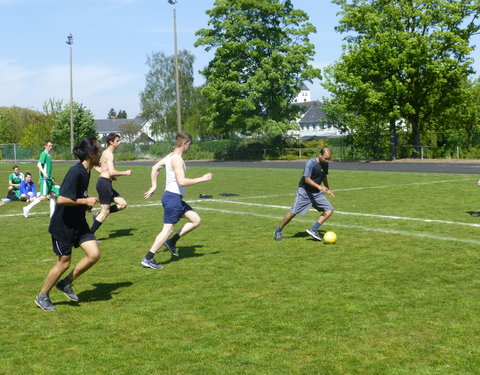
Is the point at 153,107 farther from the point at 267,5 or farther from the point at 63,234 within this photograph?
the point at 63,234

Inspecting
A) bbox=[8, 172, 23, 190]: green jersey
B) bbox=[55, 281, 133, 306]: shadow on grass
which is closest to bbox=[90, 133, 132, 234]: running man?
bbox=[55, 281, 133, 306]: shadow on grass

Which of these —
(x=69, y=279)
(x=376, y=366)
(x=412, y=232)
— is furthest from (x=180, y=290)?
(x=412, y=232)

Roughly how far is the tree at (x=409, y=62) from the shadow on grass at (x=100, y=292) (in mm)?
37319

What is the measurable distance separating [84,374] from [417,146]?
43573 millimetres

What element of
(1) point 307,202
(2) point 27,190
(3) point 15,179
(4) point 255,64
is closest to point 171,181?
(1) point 307,202

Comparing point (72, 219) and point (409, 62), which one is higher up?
point (409, 62)

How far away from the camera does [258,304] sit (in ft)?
22.5

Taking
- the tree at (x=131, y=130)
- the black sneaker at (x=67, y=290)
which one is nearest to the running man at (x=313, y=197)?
the black sneaker at (x=67, y=290)

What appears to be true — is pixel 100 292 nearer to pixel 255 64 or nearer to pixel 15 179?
pixel 15 179

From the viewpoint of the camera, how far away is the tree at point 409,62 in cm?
4262

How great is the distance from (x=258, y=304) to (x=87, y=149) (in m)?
2.55

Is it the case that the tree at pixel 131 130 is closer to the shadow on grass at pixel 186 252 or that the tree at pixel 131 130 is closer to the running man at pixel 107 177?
the running man at pixel 107 177

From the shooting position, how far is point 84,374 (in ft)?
16.0

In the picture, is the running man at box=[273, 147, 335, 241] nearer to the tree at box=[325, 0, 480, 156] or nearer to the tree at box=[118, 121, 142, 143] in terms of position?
the tree at box=[325, 0, 480, 156]
